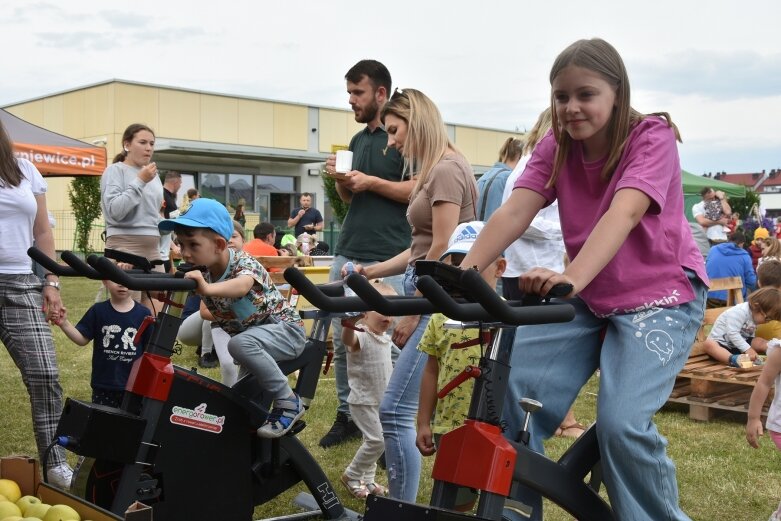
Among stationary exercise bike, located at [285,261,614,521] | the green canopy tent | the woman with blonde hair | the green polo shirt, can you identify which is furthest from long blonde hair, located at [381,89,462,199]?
the green canopy tent

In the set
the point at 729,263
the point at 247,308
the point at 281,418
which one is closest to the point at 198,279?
the point at 247,308

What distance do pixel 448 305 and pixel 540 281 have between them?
0.43 m

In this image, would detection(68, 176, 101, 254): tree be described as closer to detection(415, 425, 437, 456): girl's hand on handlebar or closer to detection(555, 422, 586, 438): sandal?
detection(555, 422, 586, 438): sandal

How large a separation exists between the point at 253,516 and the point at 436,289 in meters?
3.22

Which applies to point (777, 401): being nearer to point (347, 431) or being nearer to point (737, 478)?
point (737, 478)

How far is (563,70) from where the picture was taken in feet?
9.03

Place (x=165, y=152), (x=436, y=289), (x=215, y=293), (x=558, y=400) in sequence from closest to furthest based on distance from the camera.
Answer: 1. (x=436, y=289)
2. (x=558, y=400)
3. (x=215, y=293)
4. (x=165, y=152)

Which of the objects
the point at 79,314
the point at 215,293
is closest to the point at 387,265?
the point at 215,293

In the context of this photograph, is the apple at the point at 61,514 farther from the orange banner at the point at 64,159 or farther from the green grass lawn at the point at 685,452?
the orange banner at the point at 64,159

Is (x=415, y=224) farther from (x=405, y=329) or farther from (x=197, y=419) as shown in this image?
(x=197, y=419)

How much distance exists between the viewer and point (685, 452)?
632 centimetres

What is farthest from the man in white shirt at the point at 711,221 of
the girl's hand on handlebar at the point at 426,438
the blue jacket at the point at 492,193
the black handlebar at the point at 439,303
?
the black handlebar at the point at 439,303

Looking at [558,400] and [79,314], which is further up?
Answer: [558,400]

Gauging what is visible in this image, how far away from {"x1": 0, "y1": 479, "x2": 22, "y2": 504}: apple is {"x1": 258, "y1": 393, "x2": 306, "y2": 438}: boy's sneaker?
1364 mm
